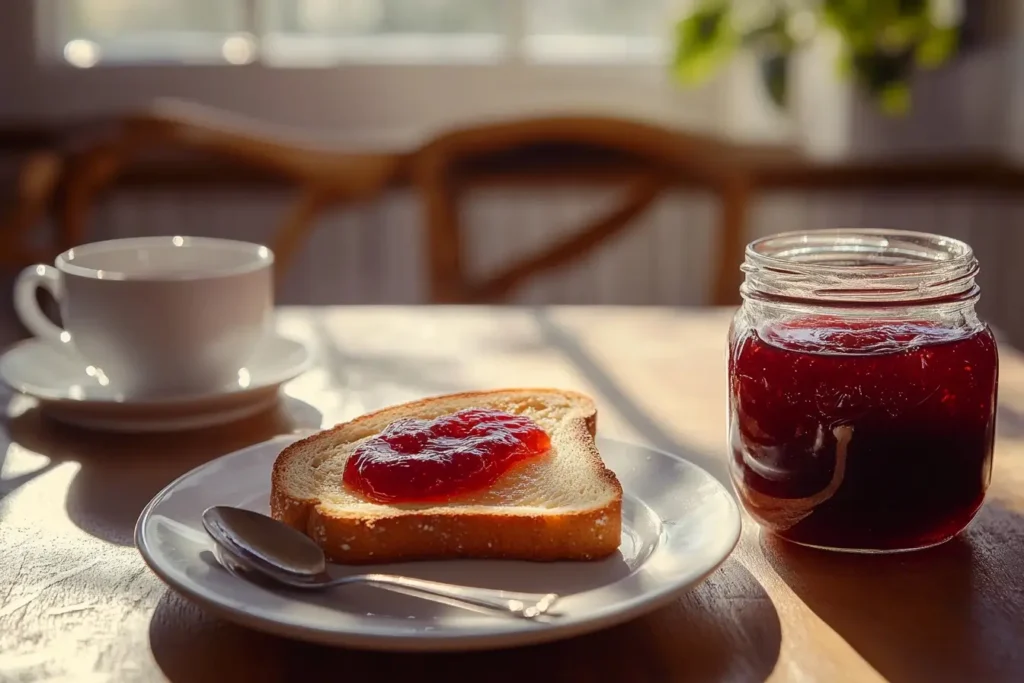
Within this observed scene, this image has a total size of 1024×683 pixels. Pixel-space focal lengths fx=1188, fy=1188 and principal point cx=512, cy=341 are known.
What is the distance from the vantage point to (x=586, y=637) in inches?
21.5

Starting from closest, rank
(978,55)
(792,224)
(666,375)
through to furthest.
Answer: (666,375), (978,55), (792,224)

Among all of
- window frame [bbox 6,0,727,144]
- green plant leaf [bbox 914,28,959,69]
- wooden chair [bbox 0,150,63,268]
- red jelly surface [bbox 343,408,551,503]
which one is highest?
green plant leaf [bbox 914,28,959,69]

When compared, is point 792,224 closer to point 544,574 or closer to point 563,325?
point 563,325

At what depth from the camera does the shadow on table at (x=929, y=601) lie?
0.53 m

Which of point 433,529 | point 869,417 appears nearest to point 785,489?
point 869,417

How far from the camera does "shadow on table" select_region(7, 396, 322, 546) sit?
2.38ft

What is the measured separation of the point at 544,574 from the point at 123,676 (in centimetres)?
20

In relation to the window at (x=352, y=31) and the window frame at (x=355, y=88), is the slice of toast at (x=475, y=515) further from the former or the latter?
the window at (x=352, y=31)

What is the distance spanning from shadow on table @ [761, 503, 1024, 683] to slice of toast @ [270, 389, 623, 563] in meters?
0.11

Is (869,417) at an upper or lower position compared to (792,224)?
upper

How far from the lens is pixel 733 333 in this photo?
72cm

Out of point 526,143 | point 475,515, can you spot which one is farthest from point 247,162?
point 475,515

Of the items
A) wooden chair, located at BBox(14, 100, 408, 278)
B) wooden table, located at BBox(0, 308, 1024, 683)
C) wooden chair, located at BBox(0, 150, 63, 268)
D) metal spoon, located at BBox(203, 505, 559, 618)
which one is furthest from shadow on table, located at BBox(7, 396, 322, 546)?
wooden chair, located at BBox(0, 150, 63, 268)

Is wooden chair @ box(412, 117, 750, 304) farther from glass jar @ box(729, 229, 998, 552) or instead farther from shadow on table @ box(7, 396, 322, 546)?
glass jar @ box(729, 229, 998, 552)
